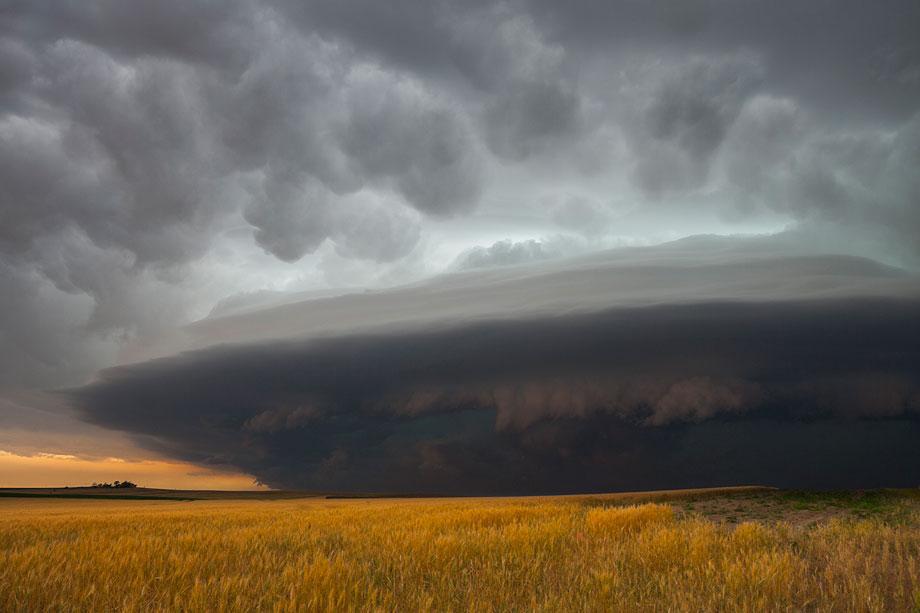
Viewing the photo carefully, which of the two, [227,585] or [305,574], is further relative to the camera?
[305,574]

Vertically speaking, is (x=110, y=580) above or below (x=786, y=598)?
above

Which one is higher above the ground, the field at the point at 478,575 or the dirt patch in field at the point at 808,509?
the field at the point at 478,575

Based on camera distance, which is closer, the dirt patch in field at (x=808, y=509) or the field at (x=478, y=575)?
the field at (x=478, y=575)

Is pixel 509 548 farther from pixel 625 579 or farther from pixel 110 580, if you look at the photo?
Answer: pixel 110 580

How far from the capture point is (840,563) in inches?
329

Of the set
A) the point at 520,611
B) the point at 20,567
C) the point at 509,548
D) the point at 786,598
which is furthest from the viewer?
the point at 509,548

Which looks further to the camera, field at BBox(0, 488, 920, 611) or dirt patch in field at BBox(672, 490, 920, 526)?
dirt patch in field at BBox(672, 490, 920, 526)

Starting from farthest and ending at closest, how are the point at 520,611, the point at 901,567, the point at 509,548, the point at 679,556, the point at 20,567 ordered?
the point at 509,548 < the point at 679,556 < the point at 901,567 < the point at 20,567 < the point at 520,611

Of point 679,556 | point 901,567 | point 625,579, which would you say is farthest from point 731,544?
point 625,579

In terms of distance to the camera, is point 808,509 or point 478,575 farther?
point 808,509

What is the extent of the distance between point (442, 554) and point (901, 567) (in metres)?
6.67

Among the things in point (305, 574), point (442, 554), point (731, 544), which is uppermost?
point (305, 574)

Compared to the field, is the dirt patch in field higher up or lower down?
lower down

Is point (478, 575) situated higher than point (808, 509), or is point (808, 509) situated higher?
point (478, 575)
